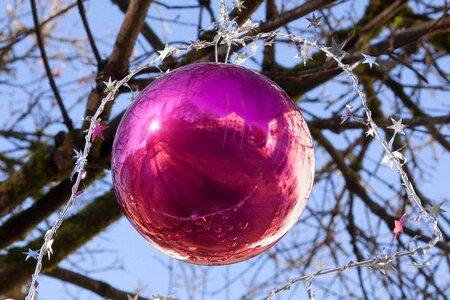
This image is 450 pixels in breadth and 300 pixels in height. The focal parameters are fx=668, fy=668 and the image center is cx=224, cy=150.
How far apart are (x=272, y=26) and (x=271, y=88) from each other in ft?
3.29

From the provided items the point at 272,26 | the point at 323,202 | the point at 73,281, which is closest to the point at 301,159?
the point at 272,26

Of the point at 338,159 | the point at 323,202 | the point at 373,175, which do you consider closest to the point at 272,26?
the point at 338,159

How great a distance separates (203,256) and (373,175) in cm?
201

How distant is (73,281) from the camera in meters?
2.60

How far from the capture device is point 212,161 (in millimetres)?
956

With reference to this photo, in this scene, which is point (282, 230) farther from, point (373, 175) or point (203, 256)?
point (373, 175)

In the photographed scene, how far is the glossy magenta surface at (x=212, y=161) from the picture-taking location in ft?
Answer: 3.16

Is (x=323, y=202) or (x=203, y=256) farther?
(x=323, y=202)

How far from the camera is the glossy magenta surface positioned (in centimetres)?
96

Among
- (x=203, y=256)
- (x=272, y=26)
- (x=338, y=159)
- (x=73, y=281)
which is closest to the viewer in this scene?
(x=203, y=256)

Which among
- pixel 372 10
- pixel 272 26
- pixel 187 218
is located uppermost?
pixel 372 10

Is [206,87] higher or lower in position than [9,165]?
lower

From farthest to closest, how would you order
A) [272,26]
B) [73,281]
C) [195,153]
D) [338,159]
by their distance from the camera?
[338,159] → [73,281] → [272,26] → [195,153]

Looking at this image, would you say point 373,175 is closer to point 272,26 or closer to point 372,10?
point 372,10
